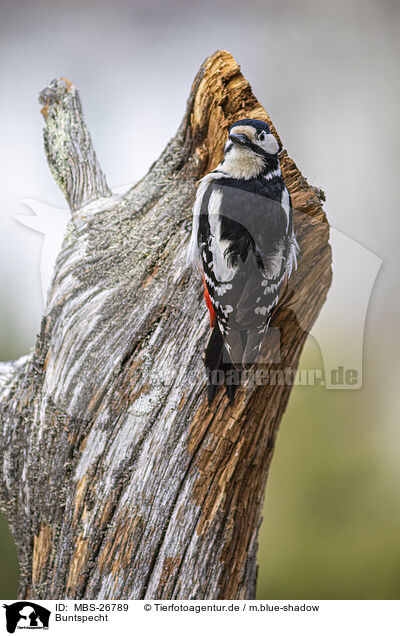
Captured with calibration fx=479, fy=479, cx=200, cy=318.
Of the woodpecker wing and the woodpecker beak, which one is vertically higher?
the woodpecker beak

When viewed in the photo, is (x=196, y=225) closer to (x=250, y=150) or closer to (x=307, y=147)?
(x=250, y=150)

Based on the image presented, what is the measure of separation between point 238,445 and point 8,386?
63 centimetres

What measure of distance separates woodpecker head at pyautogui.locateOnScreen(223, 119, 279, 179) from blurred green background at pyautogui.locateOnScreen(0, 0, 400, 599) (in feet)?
0.46

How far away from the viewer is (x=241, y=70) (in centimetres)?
104

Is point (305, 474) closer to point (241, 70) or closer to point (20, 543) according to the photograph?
point (20, 543)

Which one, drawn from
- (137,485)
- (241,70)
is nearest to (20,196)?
(241,70)

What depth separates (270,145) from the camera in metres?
0.95

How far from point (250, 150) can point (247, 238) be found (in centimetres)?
17

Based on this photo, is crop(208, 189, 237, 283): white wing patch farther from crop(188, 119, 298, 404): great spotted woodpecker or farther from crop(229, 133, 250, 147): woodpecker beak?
crop(229, 133, 250, 147): woodpecker beak

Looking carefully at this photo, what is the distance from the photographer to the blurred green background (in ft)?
3.57

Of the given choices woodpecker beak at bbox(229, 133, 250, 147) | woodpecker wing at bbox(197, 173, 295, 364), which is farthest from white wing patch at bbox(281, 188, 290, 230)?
woodpecker beak at bbox(229, 133, 250, 147)

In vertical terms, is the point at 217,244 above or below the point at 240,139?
below
